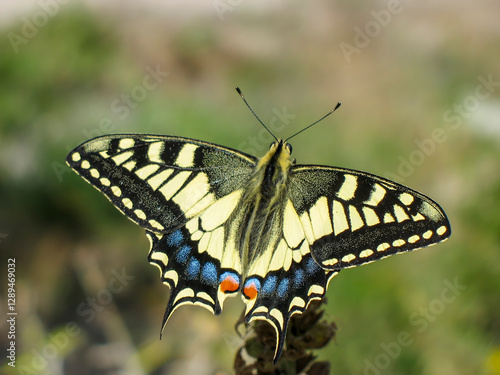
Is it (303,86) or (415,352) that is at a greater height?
(303,86)

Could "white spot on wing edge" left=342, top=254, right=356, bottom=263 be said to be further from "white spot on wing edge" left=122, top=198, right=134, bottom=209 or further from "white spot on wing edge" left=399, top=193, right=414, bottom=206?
"white spot on wing edge" left=122, top=198, right=134, bottom=209

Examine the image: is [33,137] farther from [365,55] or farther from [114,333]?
[365,55]

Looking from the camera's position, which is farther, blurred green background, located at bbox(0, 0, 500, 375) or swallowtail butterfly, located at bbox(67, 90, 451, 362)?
blurred green background, located at bbox(0, 0, 500, 375)

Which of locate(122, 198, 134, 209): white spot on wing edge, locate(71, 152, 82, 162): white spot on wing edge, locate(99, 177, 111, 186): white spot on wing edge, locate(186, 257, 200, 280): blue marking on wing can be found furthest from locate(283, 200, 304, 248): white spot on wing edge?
locate(71, 152, 82, 162): white spot on wing edge

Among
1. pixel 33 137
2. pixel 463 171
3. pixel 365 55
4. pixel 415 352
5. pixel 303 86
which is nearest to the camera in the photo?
pixel 415 352

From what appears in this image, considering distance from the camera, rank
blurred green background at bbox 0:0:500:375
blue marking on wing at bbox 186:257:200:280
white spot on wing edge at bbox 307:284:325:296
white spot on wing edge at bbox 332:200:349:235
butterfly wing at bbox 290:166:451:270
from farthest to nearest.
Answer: blurred green background at bbox 0:0:500:375 → blue marking on wing at bbox 186:257:200:280 → white spot on wing edge at bbox 332:200:349:235 → butterfly wing at bbox 290:166:451:270 → white spot on wing edge at bbox 307:284:325:296

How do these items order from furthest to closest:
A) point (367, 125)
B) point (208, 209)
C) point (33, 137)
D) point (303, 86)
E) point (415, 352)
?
→ point (303, 86) → point (367, 125) → point (33, 137) → point (415, 352) → point (208, 209)

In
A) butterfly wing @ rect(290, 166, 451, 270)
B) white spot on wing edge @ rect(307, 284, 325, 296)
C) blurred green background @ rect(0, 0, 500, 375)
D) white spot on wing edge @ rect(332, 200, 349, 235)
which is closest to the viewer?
white spot on wing edge @ rect(307, 284, 325, 296)

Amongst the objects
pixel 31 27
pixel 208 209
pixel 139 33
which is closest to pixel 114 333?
pixel 208 209

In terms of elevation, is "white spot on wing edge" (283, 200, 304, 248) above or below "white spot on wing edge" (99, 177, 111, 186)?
above

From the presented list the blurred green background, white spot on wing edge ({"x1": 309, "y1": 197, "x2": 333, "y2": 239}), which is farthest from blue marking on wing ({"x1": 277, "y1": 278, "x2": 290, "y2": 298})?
the blurred green background
